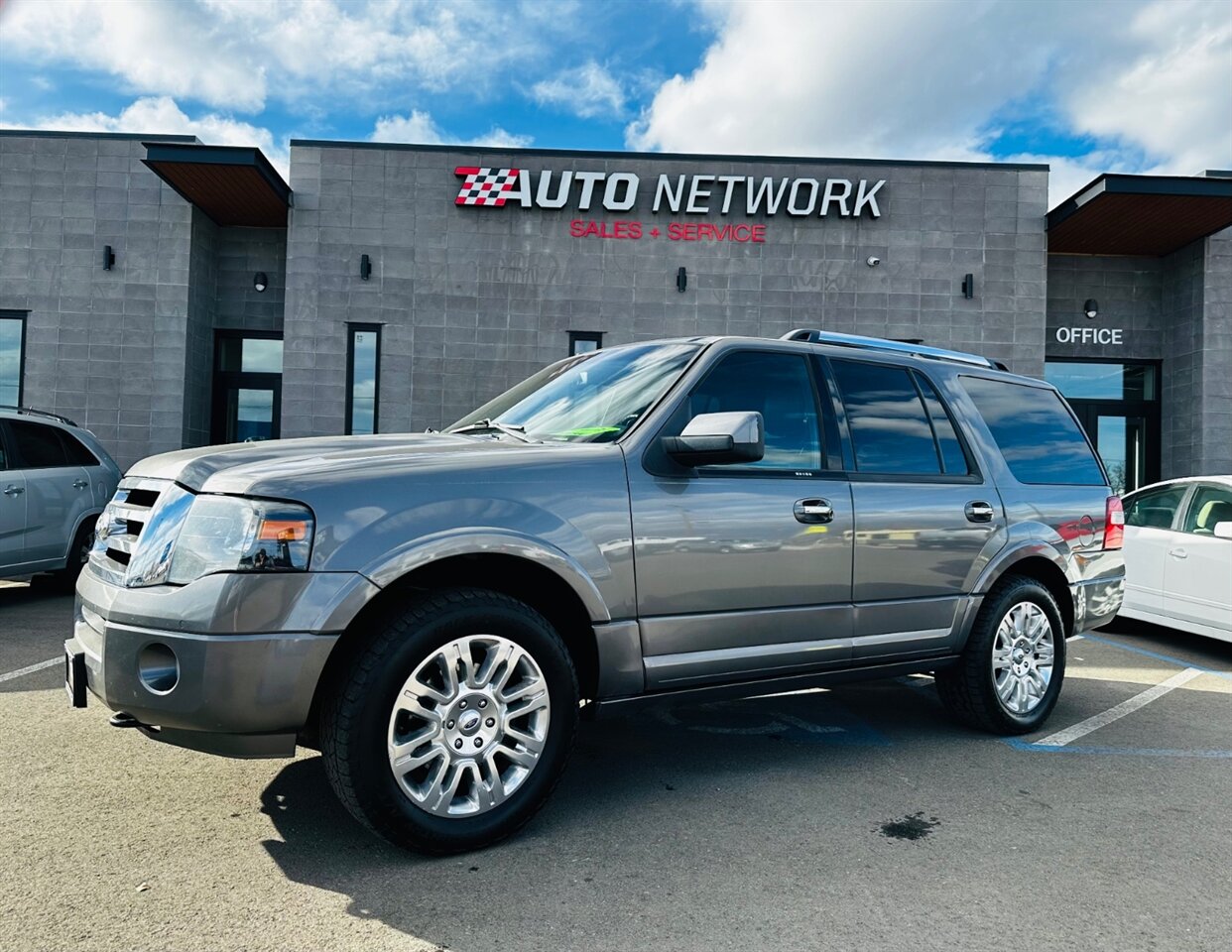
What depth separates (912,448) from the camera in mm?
4449

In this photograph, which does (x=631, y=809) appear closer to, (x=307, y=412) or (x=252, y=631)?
(x=252, y=631)

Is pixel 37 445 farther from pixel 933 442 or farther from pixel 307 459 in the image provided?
pixel 933 442

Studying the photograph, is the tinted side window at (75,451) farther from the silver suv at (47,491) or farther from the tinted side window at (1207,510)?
the tinted side window at (1207,510)

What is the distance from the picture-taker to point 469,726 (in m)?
3.12

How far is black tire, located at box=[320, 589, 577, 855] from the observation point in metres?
2.90

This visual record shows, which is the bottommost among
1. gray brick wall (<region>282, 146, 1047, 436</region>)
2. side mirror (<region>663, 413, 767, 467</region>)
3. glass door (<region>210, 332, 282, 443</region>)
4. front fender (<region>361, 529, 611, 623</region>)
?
front fender (<region>361, 529, 611, 623</region>)

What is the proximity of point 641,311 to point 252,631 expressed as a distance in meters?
13.4

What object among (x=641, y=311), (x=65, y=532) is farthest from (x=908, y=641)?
(x=641, y=311)

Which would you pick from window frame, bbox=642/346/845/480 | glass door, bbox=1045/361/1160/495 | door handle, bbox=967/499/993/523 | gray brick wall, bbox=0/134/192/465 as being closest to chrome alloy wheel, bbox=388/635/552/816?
window frame, bbox=642/346/845/480

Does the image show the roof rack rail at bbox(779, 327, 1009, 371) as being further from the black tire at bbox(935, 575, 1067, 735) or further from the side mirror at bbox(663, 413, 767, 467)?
the black tire at bbox(935, 575, 1067, 735)

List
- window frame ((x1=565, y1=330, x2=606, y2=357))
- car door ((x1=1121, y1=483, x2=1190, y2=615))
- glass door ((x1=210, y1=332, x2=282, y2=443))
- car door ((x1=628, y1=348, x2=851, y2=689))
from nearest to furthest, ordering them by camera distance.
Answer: car door ((x1=628, y1=348, x2=851, y2=689)), car door ((x1=1121, y1=483, x2=1190, y2=615)), window frame ((x1=565, y1=330, x2=606, y2=357)), glass door ((x1=210, y1=332, x2=282, y2=443))

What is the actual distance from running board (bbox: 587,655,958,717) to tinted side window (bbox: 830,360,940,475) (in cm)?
92

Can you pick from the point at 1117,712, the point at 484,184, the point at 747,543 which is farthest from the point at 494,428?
the point at 484,184

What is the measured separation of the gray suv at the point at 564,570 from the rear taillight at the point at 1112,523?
0.47 metres
